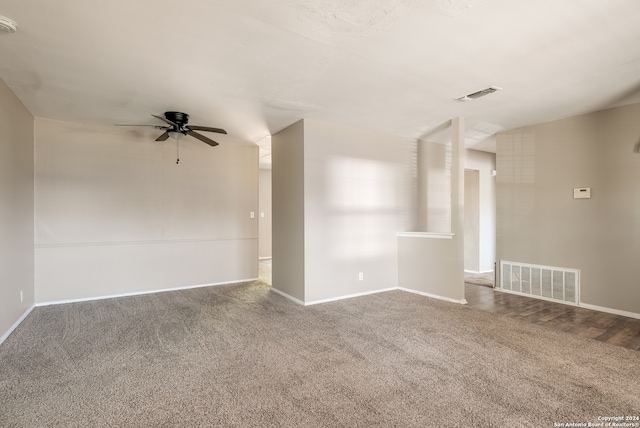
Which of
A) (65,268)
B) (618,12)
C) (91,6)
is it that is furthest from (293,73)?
(65,268)

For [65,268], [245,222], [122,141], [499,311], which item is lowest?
[499,311]

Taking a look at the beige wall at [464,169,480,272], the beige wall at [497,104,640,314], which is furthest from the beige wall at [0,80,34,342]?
the beige wall at [464,169,480,272]

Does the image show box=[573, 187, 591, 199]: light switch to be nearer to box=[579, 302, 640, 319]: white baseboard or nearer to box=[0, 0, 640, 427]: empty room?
box=[0, 0, 640, 427]: empty room

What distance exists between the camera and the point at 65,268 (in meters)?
4.42

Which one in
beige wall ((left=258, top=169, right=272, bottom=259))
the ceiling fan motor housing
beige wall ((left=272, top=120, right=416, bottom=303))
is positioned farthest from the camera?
beige wall ((left=258, top=169, right=272, bottom=259))

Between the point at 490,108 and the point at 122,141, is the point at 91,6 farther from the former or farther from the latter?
the point at 490,108

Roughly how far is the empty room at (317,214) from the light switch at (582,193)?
0.28 ft

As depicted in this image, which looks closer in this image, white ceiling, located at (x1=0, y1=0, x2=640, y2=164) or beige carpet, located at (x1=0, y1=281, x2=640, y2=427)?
beige carpet, located at (x1=0, y1=281, x2=640, y2=427)

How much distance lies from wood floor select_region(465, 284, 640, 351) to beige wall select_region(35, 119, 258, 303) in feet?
13.0

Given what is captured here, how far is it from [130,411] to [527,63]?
4.03 m

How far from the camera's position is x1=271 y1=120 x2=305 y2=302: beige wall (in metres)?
4.33

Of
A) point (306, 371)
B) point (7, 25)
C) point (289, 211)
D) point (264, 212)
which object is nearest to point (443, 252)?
point (289, 211)

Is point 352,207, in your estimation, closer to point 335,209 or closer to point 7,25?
point 335,209

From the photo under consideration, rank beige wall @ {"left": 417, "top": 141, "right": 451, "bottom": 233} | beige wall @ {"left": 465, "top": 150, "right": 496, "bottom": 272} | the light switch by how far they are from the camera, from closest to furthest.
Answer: the light switch → beige wall @ {"left": 417, "top": 141, "right": 451, "bottom": 233} → beige wall @ {"left": 465, "top": 150, "right": 496, "bottom": 272}
